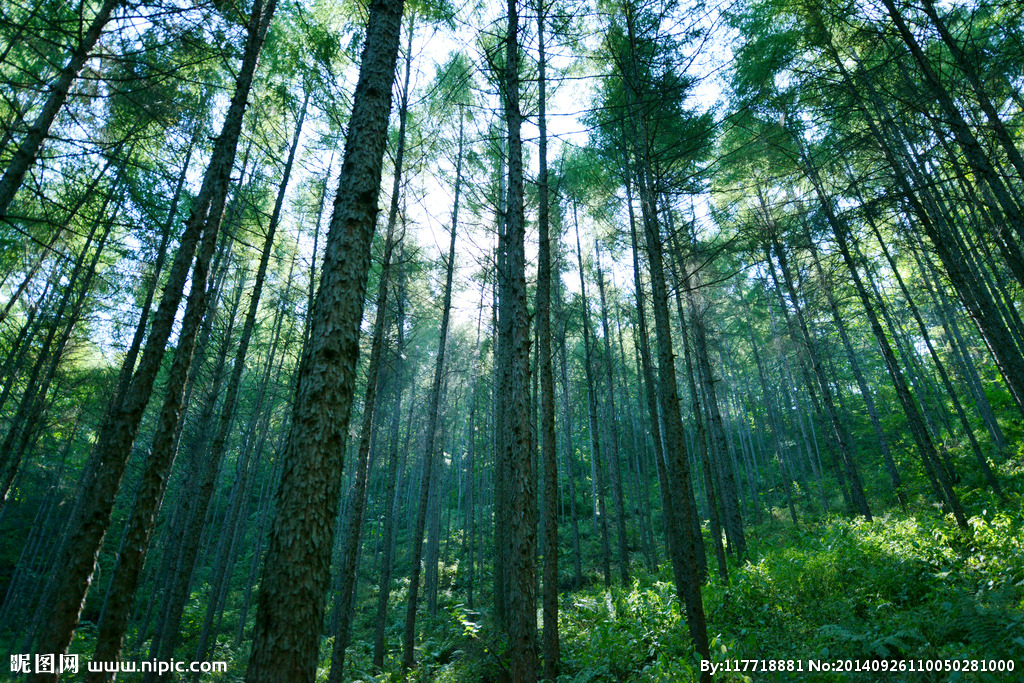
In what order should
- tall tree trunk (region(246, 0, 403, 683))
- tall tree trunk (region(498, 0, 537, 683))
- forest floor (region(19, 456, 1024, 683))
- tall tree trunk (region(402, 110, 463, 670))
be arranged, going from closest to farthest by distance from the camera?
1. tall tree trunk (region(246, 0, 403, 683))
2. tall tree trunk (region(498, 0, 537, 683))
3. forest floor (region(19, 456, 1024, 683))
4. tall tree trunk (region(402, 110, 463, 670))

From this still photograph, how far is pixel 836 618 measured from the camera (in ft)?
18.7

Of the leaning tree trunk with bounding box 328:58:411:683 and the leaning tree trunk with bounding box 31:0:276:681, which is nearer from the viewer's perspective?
the leaning tree trunk with bounding box 31:0:276:681

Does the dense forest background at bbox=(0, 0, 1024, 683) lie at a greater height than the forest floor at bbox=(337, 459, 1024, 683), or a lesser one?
greater

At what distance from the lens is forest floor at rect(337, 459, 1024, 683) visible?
4.30m

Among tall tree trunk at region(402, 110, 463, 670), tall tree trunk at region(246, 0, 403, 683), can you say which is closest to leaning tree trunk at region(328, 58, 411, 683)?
tall tree trunk at region(402, 110, 463, 670)

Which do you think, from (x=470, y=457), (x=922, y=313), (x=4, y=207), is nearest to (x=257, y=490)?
(x=470, y=457)

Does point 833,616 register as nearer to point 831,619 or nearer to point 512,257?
point 831,619

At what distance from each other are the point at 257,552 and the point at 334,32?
16.6 meters

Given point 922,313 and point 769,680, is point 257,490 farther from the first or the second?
point 922,313

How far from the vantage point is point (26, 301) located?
34.6 feet

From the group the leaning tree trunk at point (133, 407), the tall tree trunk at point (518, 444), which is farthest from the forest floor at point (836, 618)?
the leaning tree trunk at point (133, 407)

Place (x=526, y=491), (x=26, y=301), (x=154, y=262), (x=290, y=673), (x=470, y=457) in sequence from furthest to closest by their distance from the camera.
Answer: (x=470, y=457), (x=26, y=301), (x=154, y=262), (x=526, y=491), (x=290, y=673)

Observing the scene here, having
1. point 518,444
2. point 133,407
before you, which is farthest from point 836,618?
point 133,407

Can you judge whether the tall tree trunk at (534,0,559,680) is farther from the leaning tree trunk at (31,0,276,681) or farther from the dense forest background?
the leaning tree trunk at (31,0,276,681)
